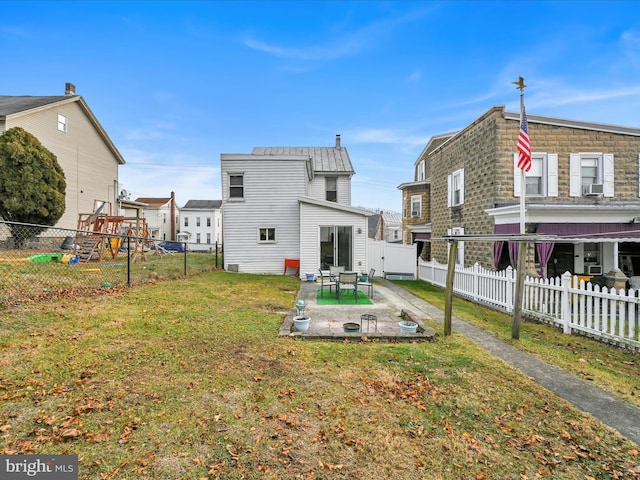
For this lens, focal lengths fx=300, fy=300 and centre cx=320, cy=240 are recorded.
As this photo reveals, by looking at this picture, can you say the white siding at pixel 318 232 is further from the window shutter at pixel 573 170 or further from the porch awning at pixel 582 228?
the window shutter at pixel 573 170

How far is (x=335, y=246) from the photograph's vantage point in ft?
50.7

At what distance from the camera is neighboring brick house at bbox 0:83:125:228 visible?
1798cm

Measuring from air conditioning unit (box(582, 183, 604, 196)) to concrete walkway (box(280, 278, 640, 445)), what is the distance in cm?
851

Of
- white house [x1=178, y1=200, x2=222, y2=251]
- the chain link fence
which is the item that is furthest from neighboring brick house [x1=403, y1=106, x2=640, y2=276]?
white house [x1=178, y1=200, x2=222, y2=251]

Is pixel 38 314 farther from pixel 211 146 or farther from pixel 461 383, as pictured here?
pixel 211 146

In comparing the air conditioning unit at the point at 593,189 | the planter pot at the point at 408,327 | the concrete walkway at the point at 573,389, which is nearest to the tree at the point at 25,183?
the planter pot at the point at 408,327

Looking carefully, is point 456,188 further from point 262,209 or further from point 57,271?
point 57,271

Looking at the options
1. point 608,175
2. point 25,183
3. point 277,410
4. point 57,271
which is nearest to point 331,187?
point 608,175

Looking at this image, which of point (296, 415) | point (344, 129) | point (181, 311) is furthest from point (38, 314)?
point (344, 129)

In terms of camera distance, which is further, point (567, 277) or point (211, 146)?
point (211, 146)

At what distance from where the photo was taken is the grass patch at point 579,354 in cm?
432

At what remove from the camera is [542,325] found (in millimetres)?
7902

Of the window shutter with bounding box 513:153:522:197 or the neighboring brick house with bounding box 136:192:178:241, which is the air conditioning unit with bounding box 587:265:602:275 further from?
the neighboring brick house with bounding box 136:192:178:241

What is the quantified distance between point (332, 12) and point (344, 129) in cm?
1221
